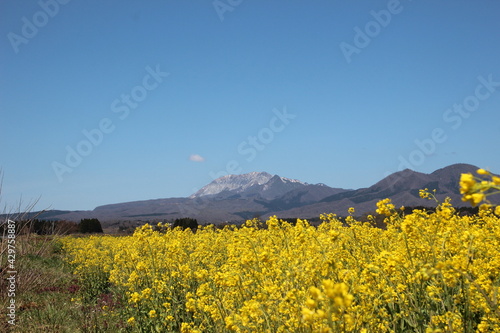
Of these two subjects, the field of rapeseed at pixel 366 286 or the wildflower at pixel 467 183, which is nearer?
the wildflower at pixel 467 183

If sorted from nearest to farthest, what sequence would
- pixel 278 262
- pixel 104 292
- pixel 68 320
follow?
1. pixel 278 262
2. pixel 68 320
3. pixel 104 292

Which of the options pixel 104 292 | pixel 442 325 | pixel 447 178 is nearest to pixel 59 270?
pixel 104 292

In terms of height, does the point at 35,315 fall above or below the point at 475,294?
Result: below

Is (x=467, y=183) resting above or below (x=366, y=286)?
above

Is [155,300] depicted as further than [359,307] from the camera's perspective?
Yes

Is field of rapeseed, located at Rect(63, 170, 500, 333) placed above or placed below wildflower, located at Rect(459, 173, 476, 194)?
below

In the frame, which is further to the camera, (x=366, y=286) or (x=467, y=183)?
(x=366, y=286)

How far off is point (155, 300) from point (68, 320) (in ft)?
6.66

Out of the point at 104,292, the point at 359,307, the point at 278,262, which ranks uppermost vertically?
the point at 278,262

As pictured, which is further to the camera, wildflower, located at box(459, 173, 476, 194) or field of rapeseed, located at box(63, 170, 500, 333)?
field of rapeseed, located at box(63, 170, 500, 333)

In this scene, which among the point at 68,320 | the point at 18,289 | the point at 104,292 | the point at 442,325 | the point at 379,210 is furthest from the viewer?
the point at 104,292

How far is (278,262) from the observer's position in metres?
4.92

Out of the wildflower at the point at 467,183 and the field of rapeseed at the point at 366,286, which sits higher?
A: the wildflower at the point at 467,183

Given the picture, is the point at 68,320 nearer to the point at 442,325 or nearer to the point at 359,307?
the point at 359,307
